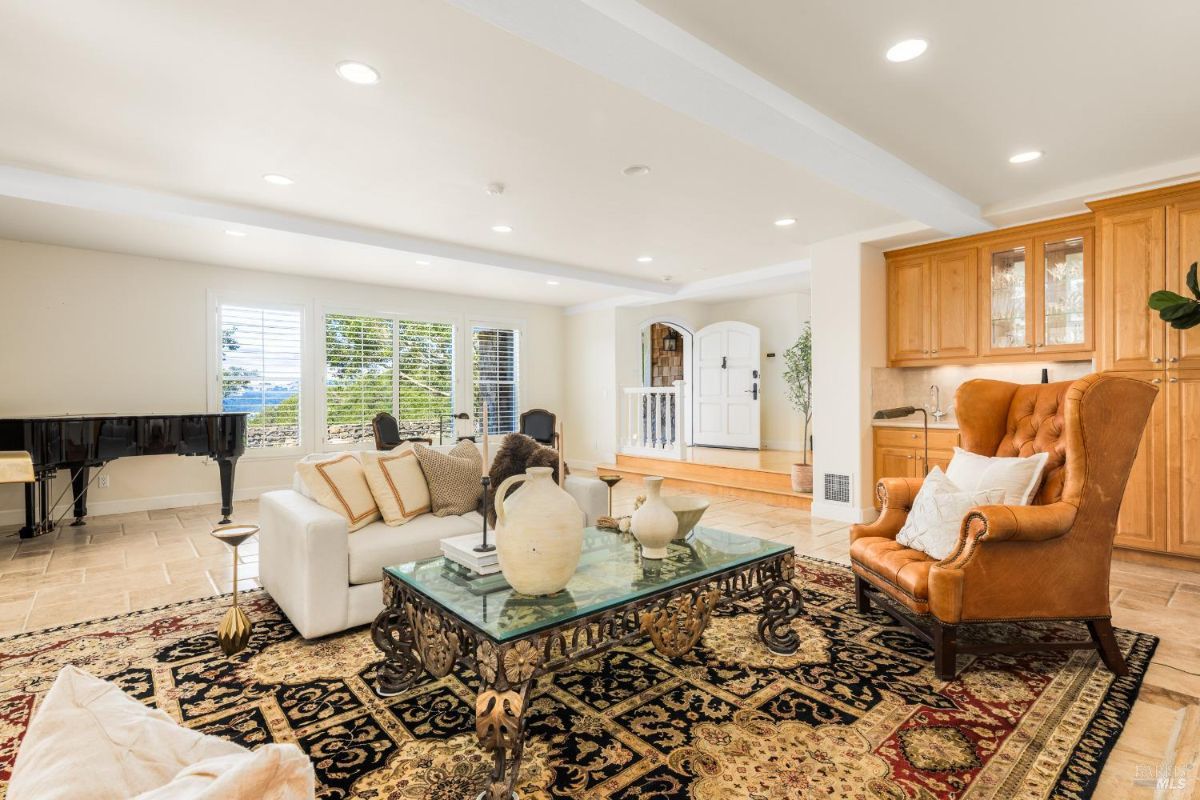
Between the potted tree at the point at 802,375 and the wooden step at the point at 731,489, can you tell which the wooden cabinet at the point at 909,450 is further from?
the potted tree at the point at 802,375

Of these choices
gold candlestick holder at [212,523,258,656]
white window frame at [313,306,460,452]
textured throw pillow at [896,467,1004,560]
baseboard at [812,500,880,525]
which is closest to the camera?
gold candlestick holder at [212,523,258,656]

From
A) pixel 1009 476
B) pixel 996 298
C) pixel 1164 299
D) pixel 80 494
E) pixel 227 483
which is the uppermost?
pixel 996 298

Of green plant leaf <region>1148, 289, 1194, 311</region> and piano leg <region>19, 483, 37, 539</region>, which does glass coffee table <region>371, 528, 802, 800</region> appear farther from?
piano leg <region>19, 483, 37, 539</region>

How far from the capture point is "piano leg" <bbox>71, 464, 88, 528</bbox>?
5.05 metres

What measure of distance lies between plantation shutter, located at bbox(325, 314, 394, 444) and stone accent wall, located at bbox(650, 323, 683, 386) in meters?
4.77

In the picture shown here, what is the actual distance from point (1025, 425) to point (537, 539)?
2.46 metres

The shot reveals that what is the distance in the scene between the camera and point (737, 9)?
2.21 meters

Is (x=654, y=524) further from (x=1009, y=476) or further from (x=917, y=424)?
(x=917, y=424)

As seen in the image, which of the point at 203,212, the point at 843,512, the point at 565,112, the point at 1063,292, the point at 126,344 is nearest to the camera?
the point at 565,112

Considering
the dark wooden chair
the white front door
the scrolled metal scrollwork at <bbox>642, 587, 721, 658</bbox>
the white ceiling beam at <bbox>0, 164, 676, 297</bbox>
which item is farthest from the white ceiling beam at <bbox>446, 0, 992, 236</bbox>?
the white front door

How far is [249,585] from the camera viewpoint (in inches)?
133

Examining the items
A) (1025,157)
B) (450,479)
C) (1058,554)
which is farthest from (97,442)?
(1025,157)

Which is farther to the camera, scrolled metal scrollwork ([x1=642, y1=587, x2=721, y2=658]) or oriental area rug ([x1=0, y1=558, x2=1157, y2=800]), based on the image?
scrolled metal scrollwork ([x1=642, y1=587, x2=721, y2=658])

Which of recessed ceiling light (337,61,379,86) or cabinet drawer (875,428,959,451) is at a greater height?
recessed ceiling light (337,61,379,86)
